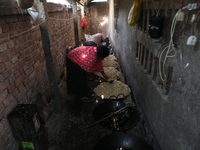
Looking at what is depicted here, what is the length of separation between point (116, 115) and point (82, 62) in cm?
145

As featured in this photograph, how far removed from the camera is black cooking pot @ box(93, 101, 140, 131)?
2.71 meters

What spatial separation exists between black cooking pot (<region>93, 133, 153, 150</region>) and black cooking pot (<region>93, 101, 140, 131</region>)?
0.35 meters

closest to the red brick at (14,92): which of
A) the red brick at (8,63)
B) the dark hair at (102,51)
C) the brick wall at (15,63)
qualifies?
the brick wall at (15,63)

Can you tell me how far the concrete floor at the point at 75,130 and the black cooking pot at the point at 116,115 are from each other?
0.73 ft

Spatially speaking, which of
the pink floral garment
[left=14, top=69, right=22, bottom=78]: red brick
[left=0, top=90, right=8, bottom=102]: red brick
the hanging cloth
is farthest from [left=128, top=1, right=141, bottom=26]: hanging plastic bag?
[left=0, top=90, right=8, bottom=102]: red brick

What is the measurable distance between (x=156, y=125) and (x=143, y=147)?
0.38 m

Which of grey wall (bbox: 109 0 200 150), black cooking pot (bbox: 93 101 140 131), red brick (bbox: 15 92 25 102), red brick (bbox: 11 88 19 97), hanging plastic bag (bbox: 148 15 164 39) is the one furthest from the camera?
black cooking pot (bbox: 93 101 140 131)

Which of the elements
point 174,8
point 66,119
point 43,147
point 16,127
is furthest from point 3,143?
point 174,8

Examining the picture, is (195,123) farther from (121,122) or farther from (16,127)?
(16,127)

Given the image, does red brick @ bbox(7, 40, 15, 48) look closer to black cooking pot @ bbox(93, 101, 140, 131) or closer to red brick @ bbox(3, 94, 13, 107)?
red brick @ bbox(3, 94, 13, 107)

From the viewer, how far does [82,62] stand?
3514mm

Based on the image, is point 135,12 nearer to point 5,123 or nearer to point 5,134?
point 5,123

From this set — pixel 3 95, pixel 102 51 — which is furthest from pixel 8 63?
pixel 102 51

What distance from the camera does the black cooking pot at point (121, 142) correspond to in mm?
→ 2193
